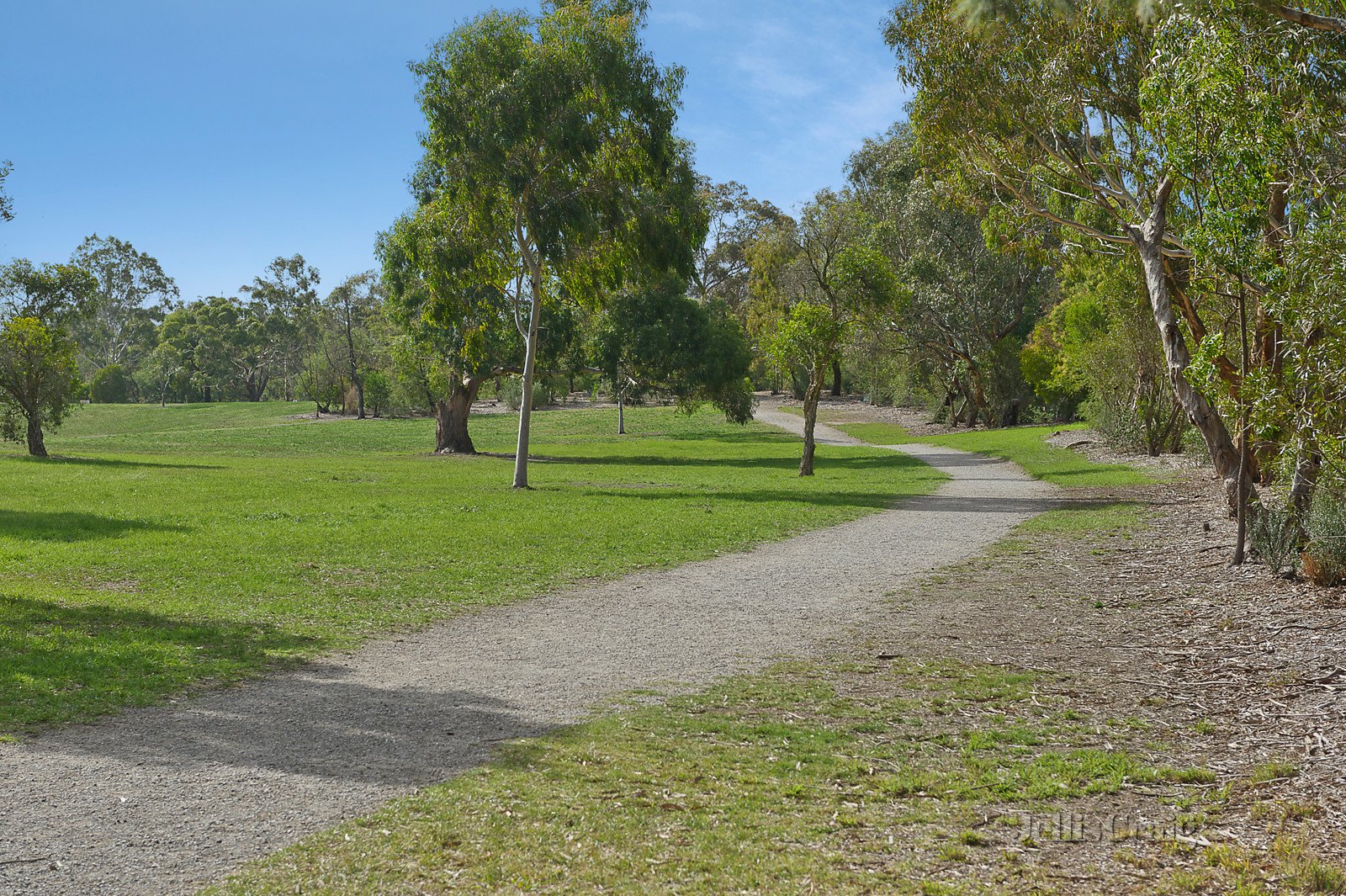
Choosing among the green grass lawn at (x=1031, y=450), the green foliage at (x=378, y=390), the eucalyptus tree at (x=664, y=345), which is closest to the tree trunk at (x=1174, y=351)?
the green grass lawn at (x=1031, y=450)

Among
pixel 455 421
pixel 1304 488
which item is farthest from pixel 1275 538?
pixel 455 421

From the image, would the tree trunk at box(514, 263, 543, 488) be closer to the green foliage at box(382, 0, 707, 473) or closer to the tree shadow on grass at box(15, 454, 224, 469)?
the green foliage at box(382, 0, 707, 473)

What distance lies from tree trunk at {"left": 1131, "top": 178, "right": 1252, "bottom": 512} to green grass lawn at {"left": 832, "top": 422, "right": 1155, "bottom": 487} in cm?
824

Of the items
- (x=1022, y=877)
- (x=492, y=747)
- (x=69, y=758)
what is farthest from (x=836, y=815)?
(x=69, y=758)

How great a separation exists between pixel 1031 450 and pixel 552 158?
1991 centimetres

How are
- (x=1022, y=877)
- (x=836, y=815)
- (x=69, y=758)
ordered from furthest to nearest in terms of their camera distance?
(x=69, y=758) → (x=836, y=815) → (x=1022, y=877)

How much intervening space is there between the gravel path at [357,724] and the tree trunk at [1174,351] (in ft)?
15.4

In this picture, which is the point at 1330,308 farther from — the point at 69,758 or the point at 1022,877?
the point at 69,758

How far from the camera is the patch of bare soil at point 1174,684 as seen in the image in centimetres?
457

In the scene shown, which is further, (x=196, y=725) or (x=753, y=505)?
(x=753, y=505)

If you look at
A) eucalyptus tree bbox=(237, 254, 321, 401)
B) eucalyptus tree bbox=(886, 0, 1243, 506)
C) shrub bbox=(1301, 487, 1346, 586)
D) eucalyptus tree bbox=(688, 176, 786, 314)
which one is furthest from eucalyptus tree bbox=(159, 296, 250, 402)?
shrub bbox=(1301, 487, 1346, 586)

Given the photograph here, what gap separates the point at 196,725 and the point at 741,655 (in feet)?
13.8

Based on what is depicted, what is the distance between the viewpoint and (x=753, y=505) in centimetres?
2034

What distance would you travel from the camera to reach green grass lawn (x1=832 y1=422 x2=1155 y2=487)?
78.9ft
